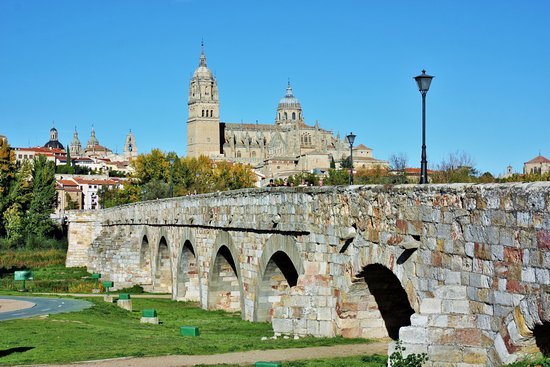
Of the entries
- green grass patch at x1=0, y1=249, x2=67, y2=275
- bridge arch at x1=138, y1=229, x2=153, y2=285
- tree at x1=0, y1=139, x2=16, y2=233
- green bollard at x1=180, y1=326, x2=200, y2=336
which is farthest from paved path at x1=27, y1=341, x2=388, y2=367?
tree at x1=0, y1=139, x2=16, y2=233

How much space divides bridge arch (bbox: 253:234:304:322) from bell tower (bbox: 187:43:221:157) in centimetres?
17400

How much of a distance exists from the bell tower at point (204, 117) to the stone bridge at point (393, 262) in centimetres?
16544

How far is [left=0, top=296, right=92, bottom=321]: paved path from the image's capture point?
26953 mm

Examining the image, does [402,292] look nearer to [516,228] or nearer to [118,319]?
[516,228]

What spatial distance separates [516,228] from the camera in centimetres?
1119

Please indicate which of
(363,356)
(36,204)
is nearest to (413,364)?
(363,356)

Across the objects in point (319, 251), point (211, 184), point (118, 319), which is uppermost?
point (211, 184)

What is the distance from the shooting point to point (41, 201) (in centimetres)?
7581

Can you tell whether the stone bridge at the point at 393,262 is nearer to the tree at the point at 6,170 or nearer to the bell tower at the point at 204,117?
the tree at the point at 6,170

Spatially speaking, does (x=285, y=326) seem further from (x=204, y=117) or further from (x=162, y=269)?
(x=204, y=117)

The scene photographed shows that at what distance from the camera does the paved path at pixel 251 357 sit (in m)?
15.5

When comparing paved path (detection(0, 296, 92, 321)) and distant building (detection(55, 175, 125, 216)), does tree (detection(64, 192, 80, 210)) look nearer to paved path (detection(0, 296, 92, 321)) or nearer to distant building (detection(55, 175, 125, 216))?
distant building (detection(55, 175, 125, 216))

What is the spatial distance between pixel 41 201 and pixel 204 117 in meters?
124

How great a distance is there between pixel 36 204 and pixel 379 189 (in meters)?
Result: 64.0
